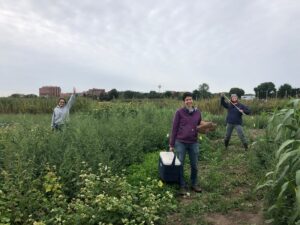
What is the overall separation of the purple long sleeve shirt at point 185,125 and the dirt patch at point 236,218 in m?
1.59

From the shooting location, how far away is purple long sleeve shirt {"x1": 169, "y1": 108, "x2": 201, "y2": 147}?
713cm

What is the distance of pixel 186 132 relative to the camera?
23.4 ft

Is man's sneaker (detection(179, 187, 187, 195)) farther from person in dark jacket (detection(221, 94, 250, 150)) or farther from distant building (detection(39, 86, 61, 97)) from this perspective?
distant building (detection(39, 86, 61, 97))

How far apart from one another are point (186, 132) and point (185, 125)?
13 cm

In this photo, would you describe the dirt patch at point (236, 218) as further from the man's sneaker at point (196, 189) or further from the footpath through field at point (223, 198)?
the man's sneaker at point (196, 189)

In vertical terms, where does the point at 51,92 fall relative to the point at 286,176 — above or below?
above

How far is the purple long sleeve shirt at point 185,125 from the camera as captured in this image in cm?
713

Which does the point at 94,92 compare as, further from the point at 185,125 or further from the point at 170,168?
the point at 170,168

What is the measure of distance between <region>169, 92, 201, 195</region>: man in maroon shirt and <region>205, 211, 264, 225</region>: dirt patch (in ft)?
3.88

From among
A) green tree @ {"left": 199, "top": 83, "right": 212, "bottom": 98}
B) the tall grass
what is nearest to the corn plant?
the tall grass

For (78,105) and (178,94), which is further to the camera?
(178,94)

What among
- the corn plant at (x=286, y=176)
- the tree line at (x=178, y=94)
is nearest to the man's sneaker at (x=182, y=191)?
the corn plant at (x=286, y=176)

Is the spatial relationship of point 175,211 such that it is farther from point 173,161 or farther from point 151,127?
point 151,127

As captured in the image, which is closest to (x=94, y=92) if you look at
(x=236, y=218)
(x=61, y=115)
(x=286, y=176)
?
(x=61, y=115)
